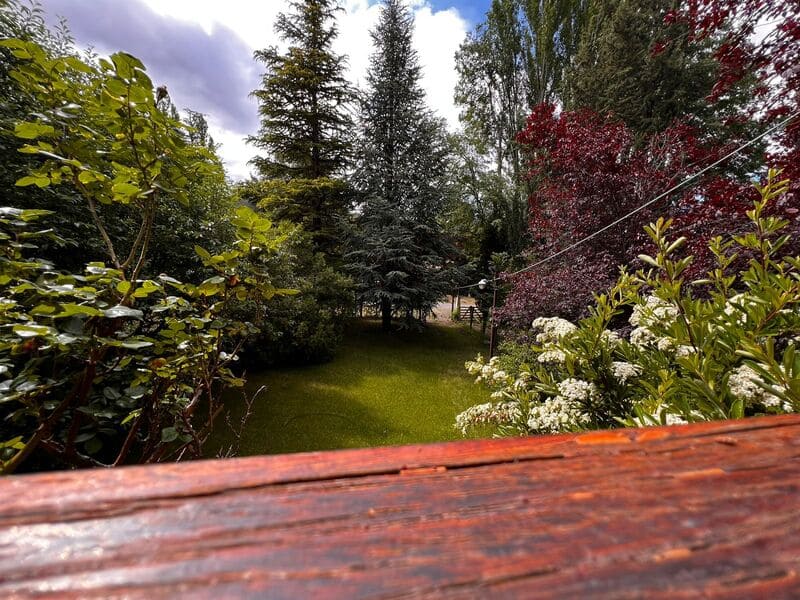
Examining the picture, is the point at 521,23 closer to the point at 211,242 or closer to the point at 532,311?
the point at 532,311

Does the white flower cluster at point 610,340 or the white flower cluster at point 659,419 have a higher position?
the white flower cluster at point 610,340

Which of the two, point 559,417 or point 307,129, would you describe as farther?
point 307,129

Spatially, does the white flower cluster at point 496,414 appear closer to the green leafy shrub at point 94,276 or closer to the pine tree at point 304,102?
the green leafy shrub at point 94,276

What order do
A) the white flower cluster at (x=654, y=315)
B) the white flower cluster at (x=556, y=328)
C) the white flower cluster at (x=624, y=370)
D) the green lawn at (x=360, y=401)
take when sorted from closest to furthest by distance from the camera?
the white flower cluster at (x=654, y=315)
the white flower cluster at (x=624, y=370)
the white flower cluster at (x=556, y=328)
the green lawn at (x=360, y=401)

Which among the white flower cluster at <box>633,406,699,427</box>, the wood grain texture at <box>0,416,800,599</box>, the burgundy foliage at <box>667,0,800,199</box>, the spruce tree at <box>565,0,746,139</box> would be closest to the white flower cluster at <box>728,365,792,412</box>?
the white flower cluster at <box>633,406,699,427</box>

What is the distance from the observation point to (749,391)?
114 centimetres

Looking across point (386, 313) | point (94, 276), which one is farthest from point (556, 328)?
point (386, 313)

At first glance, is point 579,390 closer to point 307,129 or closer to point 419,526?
point 419,526

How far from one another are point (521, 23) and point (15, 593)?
16.2 metres

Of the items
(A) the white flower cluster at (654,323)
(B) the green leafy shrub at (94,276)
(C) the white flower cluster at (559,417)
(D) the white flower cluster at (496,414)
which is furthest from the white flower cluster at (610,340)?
(B) the green leafy shrub at (94,276)

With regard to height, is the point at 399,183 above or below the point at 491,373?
above

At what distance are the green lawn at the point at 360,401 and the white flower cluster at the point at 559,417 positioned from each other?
284 cm

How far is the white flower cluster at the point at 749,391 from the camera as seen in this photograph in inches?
44.5

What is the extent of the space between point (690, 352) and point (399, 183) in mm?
10718
